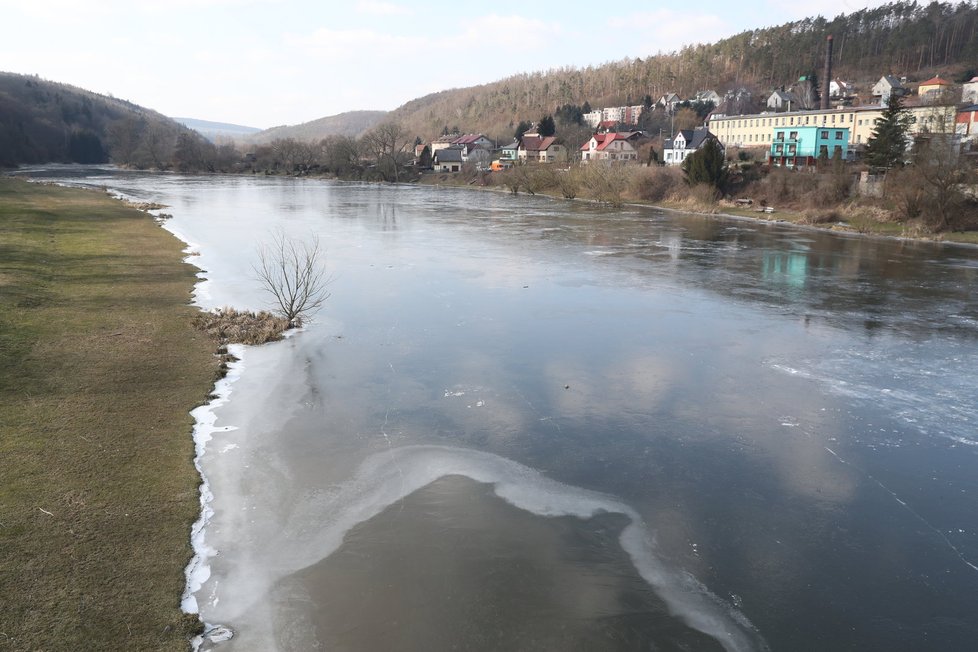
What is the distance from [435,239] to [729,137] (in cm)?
5204

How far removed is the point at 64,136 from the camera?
126 meters

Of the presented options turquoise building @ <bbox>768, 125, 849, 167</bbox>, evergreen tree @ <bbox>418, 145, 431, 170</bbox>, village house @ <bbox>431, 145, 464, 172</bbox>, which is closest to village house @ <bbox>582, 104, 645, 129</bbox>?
village house @ <bbox>431, 145, 464, 172</bbox>

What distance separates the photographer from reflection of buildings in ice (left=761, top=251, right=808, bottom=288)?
20.6 m

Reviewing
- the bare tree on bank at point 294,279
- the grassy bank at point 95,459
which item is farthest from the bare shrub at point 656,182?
the grassy bank at point 95,459

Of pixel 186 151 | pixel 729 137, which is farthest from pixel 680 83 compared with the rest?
pixel 186 151

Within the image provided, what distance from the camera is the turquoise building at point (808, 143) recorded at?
162 ft

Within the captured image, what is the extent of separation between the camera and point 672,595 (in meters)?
5.99

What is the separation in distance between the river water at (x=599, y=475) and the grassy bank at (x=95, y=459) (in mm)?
515

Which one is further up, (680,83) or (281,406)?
(680,83)

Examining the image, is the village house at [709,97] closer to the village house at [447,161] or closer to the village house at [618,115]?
the village house at [618,115]

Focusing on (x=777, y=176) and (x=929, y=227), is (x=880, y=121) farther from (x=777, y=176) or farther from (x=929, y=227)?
(x=929, y=227)

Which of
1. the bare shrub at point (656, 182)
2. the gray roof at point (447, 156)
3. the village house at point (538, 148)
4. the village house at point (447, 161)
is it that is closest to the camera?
the bare shrub at point (656, 182)

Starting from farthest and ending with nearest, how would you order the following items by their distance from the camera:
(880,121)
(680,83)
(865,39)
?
(680,83), (865,39), (880,121)

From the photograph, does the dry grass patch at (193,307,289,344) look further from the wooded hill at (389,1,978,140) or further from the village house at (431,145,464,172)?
the wooded hill at (389,1,978,140)
